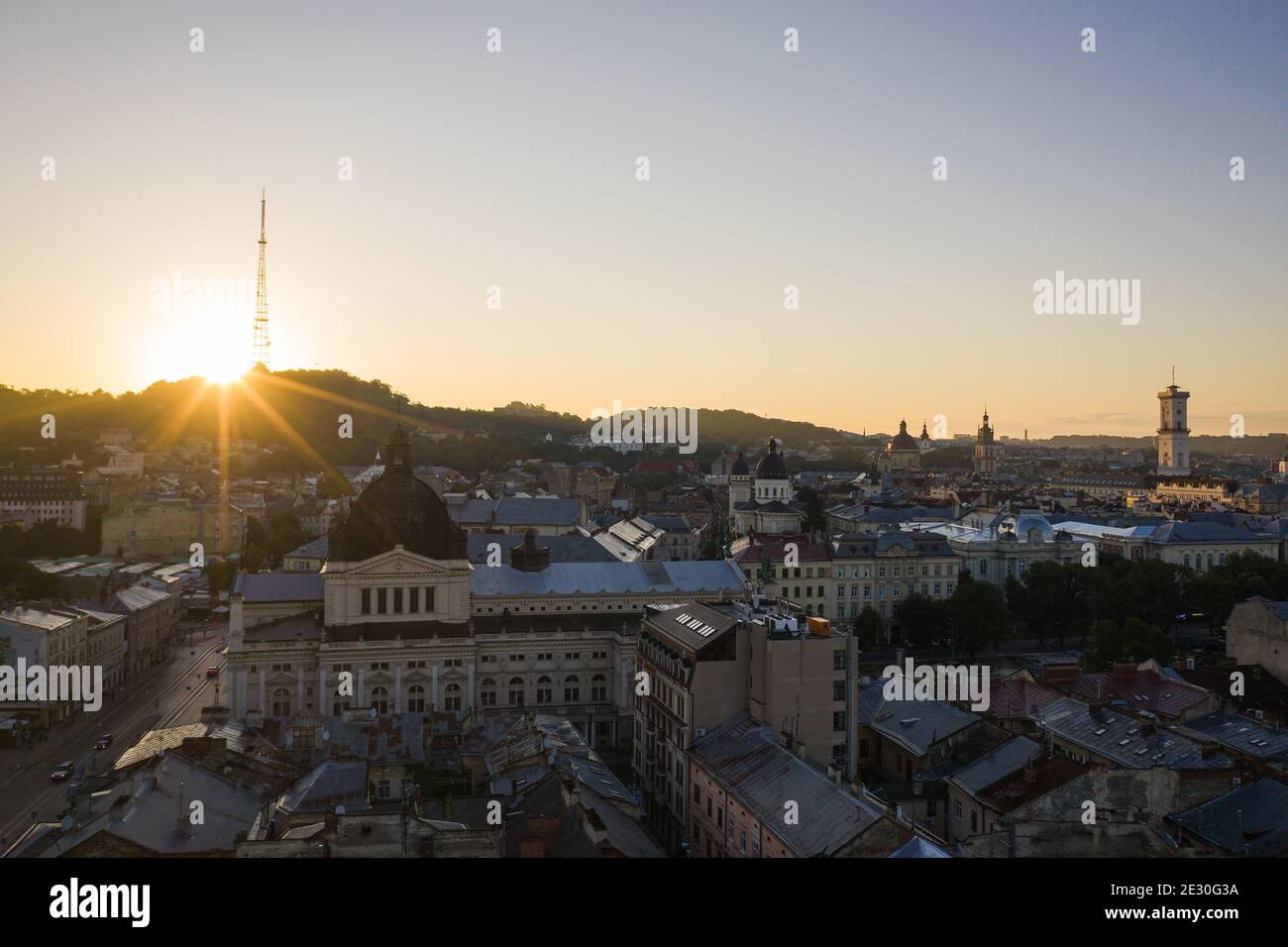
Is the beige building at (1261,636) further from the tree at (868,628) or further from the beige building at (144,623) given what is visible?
the beige building at (144,623)

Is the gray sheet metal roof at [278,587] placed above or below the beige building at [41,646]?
above

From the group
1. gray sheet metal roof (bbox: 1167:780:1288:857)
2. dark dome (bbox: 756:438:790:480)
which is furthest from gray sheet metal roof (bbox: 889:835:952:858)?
dark dome (bbox: 756:438:790:480)

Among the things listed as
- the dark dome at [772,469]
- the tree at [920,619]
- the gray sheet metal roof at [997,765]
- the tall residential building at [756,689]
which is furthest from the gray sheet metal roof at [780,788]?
the dark dome at [772,469]

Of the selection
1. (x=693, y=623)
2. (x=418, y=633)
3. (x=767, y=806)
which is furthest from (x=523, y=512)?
(x=767, y=806)

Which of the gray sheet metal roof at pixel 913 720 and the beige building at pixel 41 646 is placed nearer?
the gray sheet metal roof at pixel 913 720

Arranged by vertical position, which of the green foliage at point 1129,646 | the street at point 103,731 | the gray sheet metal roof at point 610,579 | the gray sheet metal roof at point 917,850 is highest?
the gray sheet metal roof at point 610,579
